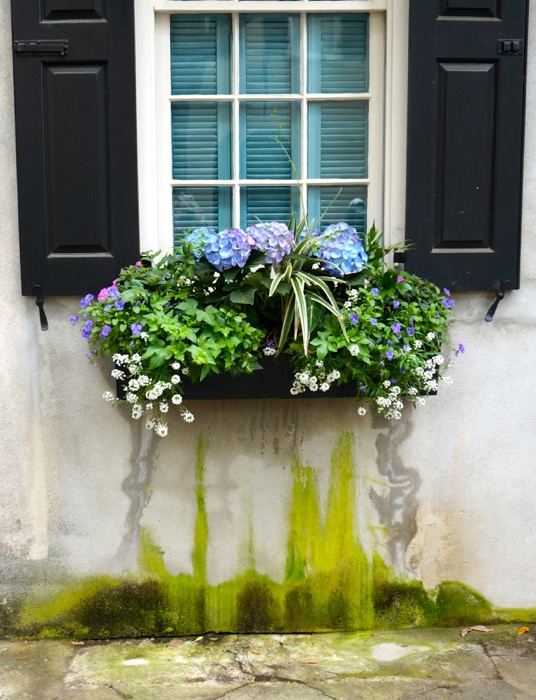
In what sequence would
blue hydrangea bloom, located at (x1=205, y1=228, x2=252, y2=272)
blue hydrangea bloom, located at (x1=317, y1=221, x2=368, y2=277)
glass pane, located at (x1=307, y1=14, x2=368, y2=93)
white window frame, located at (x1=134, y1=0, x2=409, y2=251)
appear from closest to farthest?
blue hydrangea bloom, located at (x1=205, y1=228, x2=252, y2=272) < blue hydrangea bloom, located at (x1=317, y1=221, x2=368, y2=277) < white window frame, located at (x1=134, y1=0, x2=409, y2=251) < glass pane, located at (x1=307, y1=14, x2=368, y2=93)

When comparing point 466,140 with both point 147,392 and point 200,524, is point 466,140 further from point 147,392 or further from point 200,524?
point 200,524

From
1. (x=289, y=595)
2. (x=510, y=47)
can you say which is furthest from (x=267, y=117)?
(x=289, y=595)

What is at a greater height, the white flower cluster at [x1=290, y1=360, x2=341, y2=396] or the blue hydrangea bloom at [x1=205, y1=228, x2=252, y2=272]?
the blue hydrangea bloom at [x1=205, y1=228, x2=252, y2=272]

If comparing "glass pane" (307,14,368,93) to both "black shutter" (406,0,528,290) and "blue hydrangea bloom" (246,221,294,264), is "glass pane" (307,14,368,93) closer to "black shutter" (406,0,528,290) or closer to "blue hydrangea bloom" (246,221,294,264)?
"black shutter" (406,0,528,290)

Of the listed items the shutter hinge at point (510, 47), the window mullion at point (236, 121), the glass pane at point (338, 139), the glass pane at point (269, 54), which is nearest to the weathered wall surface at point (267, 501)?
the shutter hinge at point (510, 47)

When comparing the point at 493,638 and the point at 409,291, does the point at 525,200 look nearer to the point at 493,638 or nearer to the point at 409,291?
the point at 409,291

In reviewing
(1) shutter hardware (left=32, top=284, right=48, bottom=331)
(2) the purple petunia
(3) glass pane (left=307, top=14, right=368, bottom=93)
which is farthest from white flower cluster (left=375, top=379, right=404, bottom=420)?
(1) shutter hardware (left=32, top=284, right=48, bottom=331)

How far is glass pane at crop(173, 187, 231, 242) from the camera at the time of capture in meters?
4.05

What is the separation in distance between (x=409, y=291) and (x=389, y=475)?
87 centimetres

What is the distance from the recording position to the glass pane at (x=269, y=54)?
3.98m

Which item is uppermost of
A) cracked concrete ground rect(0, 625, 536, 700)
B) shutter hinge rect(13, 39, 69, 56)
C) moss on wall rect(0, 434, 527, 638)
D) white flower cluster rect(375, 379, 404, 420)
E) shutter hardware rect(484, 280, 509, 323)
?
shutter hinge rect(13, 39, 69, 56)

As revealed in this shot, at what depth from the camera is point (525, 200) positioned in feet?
12.9

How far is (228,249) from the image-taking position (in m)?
3.53

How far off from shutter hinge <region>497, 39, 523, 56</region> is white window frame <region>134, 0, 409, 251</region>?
399 mm
